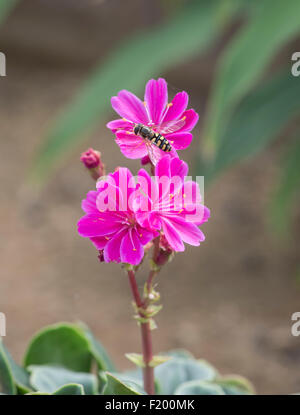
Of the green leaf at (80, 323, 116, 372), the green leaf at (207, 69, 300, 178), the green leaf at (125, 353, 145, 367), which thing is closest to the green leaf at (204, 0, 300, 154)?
the green leaf at (207, 69, 300, 178)

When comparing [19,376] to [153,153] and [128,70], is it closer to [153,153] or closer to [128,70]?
[153,153]

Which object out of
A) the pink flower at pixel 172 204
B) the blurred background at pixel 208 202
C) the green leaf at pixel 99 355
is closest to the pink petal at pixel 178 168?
the pink flower at pixel 172 204

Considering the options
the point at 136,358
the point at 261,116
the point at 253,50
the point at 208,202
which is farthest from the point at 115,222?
the point at 208,202

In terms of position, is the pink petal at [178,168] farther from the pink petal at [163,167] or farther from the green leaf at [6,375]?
the green leaf at [6,375]

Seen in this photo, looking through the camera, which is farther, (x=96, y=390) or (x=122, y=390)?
(x=96, y=390)

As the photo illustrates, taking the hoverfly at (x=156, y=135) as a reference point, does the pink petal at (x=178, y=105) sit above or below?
above

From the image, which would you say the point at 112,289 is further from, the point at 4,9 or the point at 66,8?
the point at 66,8

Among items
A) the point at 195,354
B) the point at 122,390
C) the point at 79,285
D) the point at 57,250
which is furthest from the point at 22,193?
the point at 122,390
